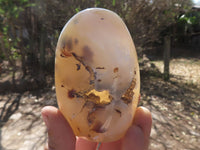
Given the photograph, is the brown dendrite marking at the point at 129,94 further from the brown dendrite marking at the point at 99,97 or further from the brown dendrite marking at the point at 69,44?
the brown dendrite marking at the point at 69,44

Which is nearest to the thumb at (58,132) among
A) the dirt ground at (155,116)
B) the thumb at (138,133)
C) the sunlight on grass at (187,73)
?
the thumb at (138,133)

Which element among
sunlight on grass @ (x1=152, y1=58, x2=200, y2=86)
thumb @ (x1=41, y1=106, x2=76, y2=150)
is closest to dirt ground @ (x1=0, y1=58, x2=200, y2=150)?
sunlight on grass @ (x1=152, y1=58, x2=200, y2=86)

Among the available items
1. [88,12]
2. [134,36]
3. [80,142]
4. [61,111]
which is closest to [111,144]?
[80,142]

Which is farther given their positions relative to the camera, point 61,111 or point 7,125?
point 7,125

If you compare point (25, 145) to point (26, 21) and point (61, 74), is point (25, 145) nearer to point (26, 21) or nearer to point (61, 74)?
point (61, 74)

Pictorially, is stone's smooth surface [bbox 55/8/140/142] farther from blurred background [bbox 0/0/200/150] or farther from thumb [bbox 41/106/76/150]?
blurred background [bbox 0/0/200/150]

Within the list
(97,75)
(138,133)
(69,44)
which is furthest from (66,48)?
(138,133)
